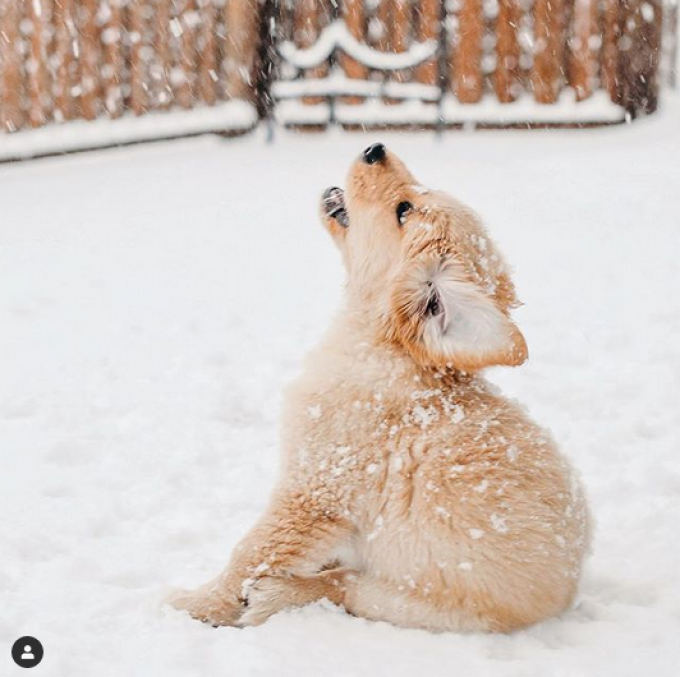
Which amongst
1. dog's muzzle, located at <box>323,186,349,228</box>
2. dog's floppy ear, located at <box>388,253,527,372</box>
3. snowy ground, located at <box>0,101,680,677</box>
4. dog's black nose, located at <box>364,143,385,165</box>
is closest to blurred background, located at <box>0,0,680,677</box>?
snowy ground, located at <box>0,101,680,677</box>

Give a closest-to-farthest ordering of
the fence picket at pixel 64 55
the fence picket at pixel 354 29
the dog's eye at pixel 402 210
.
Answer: the dog's eye at pixel 402 210 < the fence picket at pixel 64 55 < the fence picket at pixel 354 29

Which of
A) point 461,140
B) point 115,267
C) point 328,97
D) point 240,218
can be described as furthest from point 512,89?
point 115,267

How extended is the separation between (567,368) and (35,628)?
3160 mm

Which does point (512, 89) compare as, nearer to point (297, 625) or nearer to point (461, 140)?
point (461, 140)

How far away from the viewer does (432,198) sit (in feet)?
10.9

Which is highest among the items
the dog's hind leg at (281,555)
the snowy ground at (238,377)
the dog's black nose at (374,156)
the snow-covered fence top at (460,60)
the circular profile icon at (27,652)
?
the dog's black nose at (374,156)

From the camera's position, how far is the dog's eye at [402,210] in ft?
10.9

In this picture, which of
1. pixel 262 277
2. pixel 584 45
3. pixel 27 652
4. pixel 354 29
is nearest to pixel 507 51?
pixel 584 45

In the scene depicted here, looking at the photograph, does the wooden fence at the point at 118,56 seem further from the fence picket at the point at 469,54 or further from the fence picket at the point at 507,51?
the fence picket at the point at 507,51

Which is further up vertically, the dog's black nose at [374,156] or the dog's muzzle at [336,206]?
the dog's black nose at [374,156]

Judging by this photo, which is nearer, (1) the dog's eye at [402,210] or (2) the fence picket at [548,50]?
(1) the dog's eye at [402,210]

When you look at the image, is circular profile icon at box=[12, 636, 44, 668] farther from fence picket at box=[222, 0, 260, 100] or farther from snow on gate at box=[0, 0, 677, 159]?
fence picket at box=[222, 0, 260, 100]

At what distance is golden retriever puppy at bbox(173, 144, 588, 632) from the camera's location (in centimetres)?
292

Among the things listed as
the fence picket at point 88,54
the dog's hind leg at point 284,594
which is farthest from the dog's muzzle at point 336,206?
the fence picket at point 88,54
